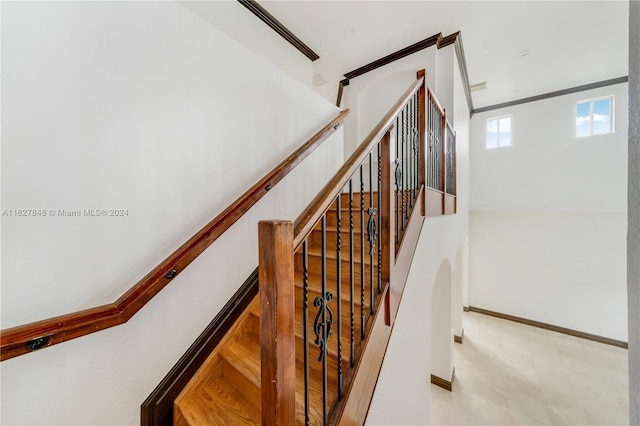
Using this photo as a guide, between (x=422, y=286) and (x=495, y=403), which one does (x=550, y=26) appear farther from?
(x=495, y=403)

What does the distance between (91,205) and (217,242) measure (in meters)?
0.63

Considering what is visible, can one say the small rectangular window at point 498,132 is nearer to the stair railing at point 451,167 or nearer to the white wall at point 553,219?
the white wall at point 553,219

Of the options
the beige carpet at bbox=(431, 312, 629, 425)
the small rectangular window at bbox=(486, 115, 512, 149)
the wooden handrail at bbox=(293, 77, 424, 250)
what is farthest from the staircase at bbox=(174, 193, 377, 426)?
the small rectangular window at bbox=(486, 115, 512, 149)

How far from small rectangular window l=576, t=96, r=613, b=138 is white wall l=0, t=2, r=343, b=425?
20.3 ft

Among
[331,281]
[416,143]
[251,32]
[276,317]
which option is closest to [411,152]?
[416,143]

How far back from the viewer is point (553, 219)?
16.2 feet

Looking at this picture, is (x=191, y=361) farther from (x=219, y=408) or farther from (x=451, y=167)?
(x=451, y=167)

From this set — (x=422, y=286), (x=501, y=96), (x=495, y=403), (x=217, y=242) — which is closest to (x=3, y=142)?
(x=217, y=242)

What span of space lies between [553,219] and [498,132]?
83.8 inches

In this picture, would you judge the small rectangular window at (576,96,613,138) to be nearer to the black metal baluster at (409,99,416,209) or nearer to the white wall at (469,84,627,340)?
the white wall at (469,84,627,340)

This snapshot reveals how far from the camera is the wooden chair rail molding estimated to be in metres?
0.81

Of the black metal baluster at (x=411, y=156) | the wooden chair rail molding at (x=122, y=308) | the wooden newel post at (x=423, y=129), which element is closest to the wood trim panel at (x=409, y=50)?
the wooden newel post at (x=423, y=129)

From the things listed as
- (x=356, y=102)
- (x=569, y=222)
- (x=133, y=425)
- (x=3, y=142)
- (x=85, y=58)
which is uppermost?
(x=356, y=102)

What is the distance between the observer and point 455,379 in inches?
136
